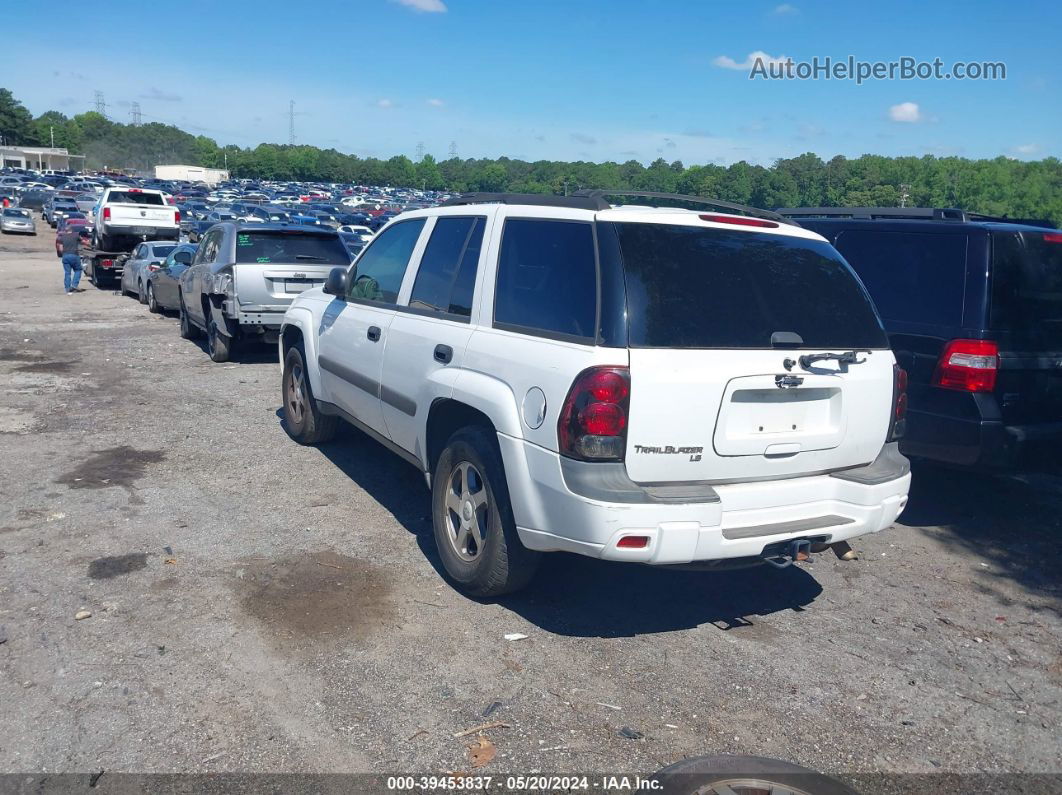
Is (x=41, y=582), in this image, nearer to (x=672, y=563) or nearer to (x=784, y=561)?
(x=672, y=563)

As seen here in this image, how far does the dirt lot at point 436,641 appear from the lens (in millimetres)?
3434

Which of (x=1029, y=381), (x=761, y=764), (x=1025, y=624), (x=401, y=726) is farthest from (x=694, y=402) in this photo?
(x=1029, y=381)

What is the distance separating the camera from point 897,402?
455 cm

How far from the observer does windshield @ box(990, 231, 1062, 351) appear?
5758 millimetres

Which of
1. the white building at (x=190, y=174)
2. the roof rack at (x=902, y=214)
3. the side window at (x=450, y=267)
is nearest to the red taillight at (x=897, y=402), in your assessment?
the side window at (x=450, y=267)

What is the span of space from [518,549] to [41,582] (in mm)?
2598

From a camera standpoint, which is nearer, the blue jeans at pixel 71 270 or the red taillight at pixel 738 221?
the red taillight at pixel 738 221

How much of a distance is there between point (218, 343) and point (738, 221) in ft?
29.0

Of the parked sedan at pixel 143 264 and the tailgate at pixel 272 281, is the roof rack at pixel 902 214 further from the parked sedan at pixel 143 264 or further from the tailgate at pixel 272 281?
the parked sedan at pixel 143 264

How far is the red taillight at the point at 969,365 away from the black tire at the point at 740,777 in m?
3.37

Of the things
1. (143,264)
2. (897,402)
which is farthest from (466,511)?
(143,264)

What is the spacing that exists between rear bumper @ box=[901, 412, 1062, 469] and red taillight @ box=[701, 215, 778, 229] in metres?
2.21

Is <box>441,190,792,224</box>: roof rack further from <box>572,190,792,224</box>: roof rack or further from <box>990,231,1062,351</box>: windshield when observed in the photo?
<box>990,231,1062,351</box>: windshield

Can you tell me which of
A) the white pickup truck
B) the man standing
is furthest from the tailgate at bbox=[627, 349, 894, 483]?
the white pickup truck
